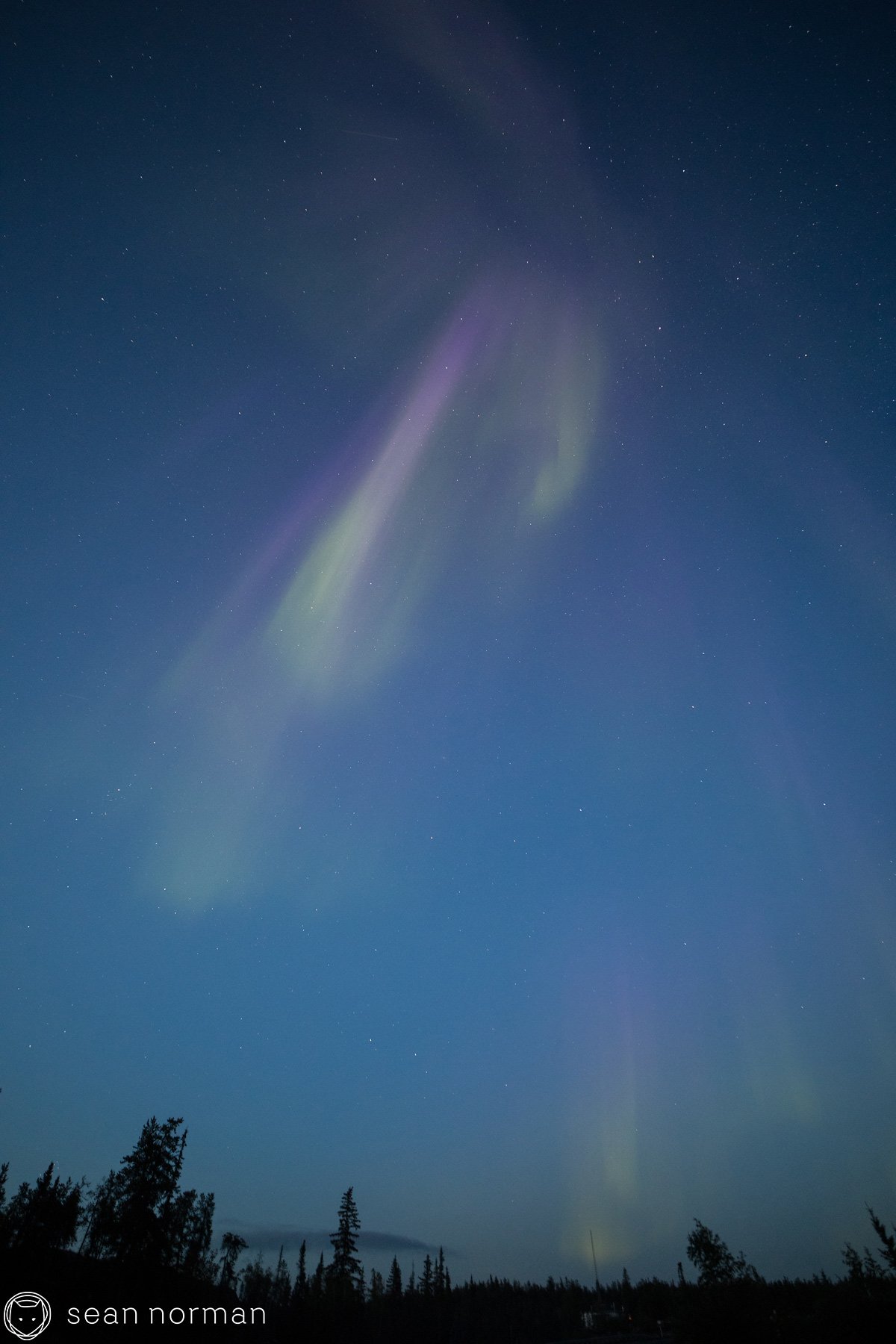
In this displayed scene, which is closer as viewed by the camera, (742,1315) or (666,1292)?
(742,1315)

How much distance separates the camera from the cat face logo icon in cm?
3712

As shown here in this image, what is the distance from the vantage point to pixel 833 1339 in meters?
40.8

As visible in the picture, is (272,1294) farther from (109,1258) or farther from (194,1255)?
(109,1258)

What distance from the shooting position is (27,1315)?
128ft

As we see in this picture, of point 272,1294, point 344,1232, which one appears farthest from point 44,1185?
point 272,1294

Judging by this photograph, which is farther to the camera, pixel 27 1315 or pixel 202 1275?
pixel 202 1275

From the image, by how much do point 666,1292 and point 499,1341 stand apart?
3482cm

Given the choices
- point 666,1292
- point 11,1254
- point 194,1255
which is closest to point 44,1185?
point 11,1254

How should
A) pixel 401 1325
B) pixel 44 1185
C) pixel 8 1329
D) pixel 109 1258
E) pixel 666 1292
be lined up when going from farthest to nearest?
1. pixel 666 1292
2. pixel 401 1325
3. pixel 44 1185
4. pixel 109 1258
5. pixel 8 1329

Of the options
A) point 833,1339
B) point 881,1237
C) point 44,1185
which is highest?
point 44,1185

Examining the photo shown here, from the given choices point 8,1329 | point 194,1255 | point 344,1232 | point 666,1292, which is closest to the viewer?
point 8,1329

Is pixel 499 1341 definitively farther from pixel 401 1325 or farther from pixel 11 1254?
pixel 11 1254

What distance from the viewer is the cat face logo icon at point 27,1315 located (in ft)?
122

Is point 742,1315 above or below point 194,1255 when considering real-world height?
below
